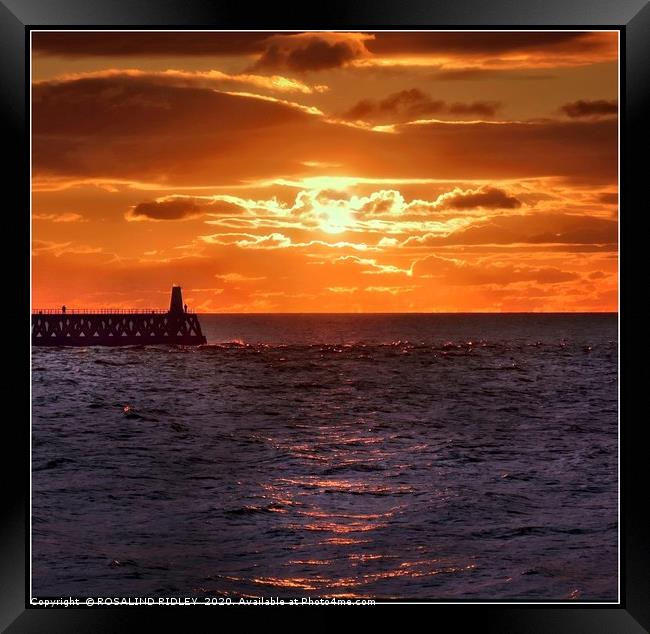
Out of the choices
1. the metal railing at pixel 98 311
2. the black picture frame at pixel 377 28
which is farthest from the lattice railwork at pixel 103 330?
the black picture frame at pixel 377 28

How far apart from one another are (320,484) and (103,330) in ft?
125

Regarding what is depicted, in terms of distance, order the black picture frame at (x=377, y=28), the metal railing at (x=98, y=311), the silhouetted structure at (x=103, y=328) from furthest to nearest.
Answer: the metal railing at (x=98, y=311) → the silhouetted structure at (x=103, y=328) → the black picture frame at (x=377, y=28)

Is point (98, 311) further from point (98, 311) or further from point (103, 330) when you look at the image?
point (103, 330)

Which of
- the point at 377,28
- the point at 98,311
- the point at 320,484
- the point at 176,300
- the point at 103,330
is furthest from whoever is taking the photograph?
the point at 98,311

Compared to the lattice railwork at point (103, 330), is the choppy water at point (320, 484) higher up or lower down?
lower down

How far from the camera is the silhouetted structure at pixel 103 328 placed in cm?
5159

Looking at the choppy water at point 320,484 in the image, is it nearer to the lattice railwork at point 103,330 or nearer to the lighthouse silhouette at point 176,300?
the lattice railwork at point 103,330

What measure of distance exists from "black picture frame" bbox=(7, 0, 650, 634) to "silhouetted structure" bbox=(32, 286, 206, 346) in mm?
44078

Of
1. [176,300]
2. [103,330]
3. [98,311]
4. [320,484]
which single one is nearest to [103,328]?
[103,330]

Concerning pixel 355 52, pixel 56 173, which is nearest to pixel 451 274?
pixel 56 173

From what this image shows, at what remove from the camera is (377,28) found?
5.91 m

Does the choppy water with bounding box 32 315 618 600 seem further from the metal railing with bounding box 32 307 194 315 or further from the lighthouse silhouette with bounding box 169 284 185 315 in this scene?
the lighthouse silhouette with bounding box 169 284 185 315

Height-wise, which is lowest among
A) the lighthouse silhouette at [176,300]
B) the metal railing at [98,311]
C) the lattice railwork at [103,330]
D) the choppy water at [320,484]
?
the choppy water at [320,484]

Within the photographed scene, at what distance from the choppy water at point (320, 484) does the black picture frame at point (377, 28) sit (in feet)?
4.48
